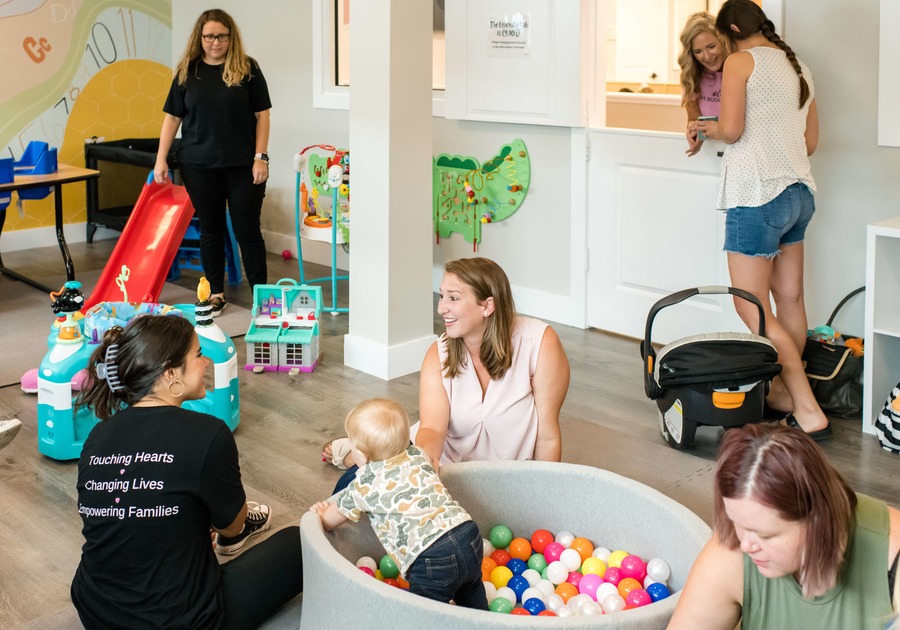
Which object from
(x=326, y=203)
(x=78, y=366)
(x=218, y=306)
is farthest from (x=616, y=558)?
(x=326, y=203)

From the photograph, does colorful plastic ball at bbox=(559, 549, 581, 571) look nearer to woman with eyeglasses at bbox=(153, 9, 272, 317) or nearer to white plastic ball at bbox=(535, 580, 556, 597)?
white plastic ball at bbox=(535, 580, 556, 597)

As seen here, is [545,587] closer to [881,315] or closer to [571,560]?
[571,560]

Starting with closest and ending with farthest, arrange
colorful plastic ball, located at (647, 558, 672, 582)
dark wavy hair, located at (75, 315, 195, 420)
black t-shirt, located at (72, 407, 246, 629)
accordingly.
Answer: black t-shirt, located at (72, 407, 246, 629) → dark wavy hair, located at (75, 315, 195, 420) → colorful plastic ball, located at (647, 558, 672, 582)

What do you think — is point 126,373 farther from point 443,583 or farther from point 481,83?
point 481,83

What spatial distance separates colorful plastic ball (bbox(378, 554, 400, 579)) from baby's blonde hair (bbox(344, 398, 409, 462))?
390 mm

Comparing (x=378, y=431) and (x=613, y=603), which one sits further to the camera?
(x=613, y=603)

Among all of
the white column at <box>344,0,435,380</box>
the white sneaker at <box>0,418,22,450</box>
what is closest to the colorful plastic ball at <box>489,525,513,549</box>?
the white sneaker at <box>0,418,22,450</box>

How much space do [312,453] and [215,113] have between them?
7.03ft

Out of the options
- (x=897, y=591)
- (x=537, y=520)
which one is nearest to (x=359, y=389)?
(x=537, y=520)

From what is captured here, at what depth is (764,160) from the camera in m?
3.63

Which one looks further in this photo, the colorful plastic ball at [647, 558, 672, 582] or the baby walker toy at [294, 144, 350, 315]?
the baby walker toy at [294, 144, 350, 315]

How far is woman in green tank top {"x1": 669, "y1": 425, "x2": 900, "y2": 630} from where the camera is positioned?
5.10 feet

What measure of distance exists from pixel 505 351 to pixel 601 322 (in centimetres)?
235

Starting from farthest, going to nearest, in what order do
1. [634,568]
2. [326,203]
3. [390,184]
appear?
[326,203], [390,184], [634,568]
